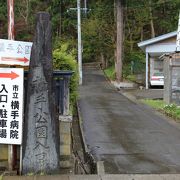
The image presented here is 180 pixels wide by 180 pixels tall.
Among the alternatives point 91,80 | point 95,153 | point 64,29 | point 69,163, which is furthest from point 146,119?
point 64,29

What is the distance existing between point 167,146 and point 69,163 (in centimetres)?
396

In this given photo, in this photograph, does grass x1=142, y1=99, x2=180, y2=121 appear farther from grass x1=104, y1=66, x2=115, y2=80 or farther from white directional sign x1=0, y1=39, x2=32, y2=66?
grass x1=104, y1=66, x2=115, y2=80

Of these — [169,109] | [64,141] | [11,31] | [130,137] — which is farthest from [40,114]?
[169,109]

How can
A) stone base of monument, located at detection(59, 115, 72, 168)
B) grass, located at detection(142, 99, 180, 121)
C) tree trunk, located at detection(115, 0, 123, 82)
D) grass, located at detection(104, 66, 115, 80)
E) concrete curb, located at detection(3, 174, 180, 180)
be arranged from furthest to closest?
grass, located at detection(104, 66, 115, 80)
tree trunk, located at detection(115, 0, 123, 82)
grass, located at detection(142, 99, 180, 121)
stone base of monument, located at detection(59, 115, 72, 168)
concrete curb, located at detection(3, 174, 180, 180)

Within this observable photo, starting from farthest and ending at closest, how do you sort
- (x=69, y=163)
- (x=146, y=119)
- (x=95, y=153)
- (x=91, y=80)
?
(x=91, y=80)
(x=146, y=119)
(x=95, y=153)
(x=69, y=163)

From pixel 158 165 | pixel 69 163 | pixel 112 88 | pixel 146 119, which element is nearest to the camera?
pixel 69 163

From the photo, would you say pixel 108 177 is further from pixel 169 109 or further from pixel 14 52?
pixel 169 109

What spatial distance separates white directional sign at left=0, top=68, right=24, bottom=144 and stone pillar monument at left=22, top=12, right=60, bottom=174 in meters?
0.15

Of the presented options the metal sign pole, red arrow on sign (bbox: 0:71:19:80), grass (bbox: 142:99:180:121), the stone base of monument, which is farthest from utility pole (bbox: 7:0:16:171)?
grass (bbox: 142:99:180:121)

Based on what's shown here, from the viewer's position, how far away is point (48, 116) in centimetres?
795

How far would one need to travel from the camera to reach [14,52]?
8.10 metres

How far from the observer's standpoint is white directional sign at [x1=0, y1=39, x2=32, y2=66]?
26.3ft

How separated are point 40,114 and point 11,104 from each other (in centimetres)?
58

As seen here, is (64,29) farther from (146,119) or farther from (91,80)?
(146,119)
